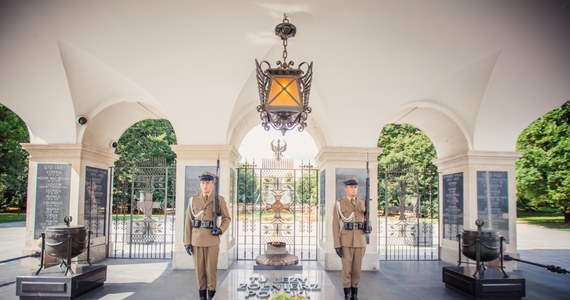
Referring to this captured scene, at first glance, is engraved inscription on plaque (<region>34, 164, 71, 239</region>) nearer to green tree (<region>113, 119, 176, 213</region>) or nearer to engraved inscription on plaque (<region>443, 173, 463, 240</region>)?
engraved inscription on plaque (<region>443, 173, 463, 240</region>)

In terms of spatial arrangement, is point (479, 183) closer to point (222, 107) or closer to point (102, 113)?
point (222, 107)

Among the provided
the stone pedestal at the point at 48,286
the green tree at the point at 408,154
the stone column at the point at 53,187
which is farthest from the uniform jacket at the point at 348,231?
the green tree at the point at 408,154

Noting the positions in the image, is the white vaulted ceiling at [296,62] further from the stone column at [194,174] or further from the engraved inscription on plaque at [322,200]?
the engraved inscription on plaque at [322,200]

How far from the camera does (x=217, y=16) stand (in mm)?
6758

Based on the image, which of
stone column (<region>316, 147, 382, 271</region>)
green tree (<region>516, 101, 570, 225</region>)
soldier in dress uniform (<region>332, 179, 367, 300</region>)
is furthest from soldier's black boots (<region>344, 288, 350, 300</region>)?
green tree (<region>516, 101, 570, 225</region>)

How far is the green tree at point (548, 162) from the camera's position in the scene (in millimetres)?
19828

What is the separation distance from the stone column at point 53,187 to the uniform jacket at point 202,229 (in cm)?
407

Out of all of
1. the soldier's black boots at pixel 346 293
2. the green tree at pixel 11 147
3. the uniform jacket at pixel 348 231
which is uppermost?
the green tree at pixel 11 147

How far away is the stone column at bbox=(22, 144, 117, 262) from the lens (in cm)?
880

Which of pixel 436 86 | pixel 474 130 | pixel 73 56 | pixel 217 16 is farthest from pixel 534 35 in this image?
pixel 73 56

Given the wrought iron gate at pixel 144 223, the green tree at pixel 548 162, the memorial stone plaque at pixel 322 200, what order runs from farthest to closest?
the green tree at pixel 548 162 → the wrought iron gate at pixel 144 223 → the memorial stone plaque at pixel 322 200

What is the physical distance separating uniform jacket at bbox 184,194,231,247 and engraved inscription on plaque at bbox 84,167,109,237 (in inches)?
181

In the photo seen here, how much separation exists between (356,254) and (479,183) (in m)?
4.99

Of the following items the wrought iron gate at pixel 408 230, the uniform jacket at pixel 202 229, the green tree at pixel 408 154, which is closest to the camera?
the uniform jacket at pixel 202 229
